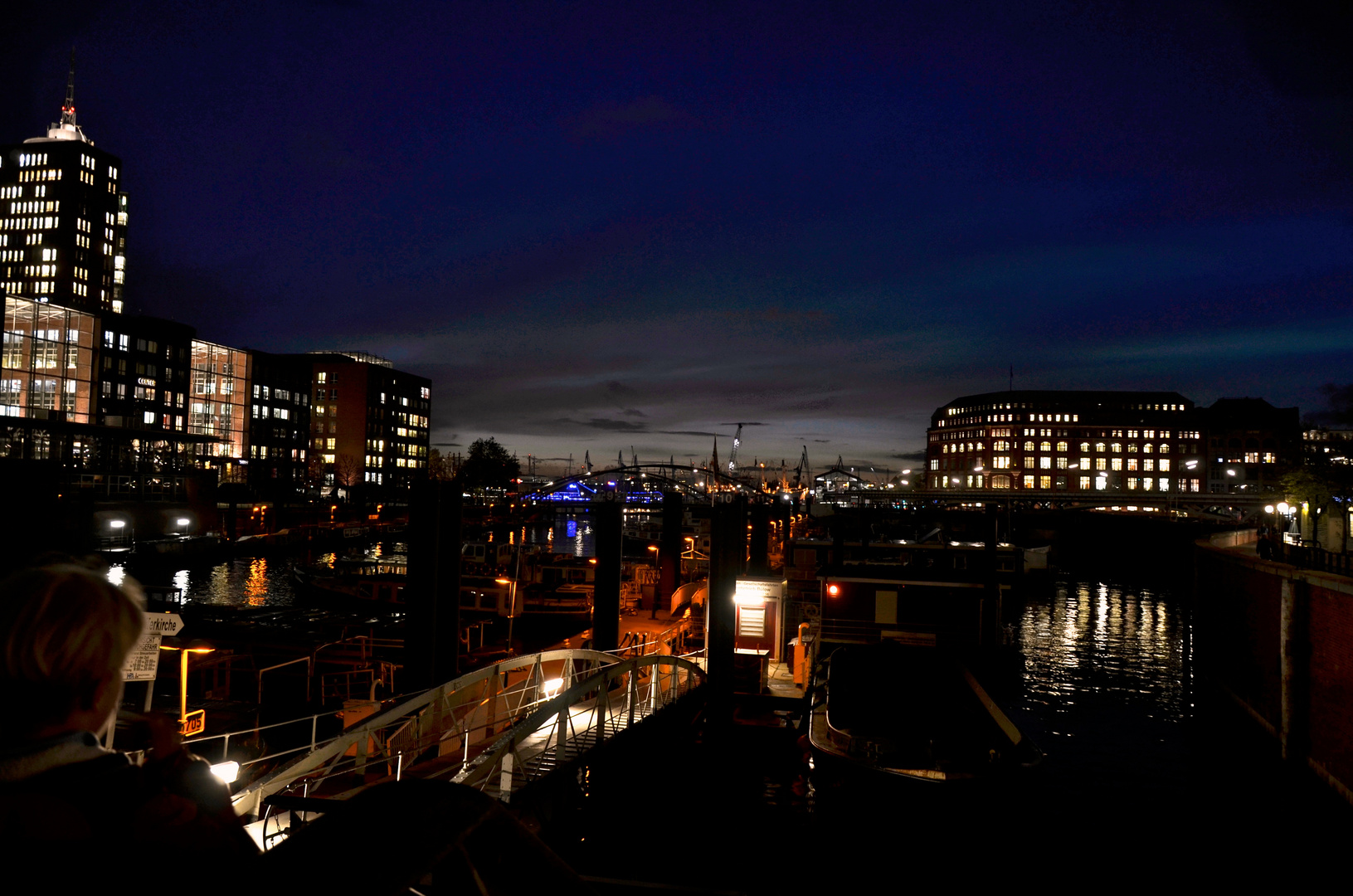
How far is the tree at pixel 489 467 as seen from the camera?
166000 mm

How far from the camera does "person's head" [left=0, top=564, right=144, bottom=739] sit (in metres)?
2.01

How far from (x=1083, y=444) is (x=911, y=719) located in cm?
16816

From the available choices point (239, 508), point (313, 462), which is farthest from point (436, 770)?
point (313, 462)

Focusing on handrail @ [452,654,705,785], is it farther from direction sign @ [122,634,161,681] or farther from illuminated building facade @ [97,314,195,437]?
illuminated building facade @ [97,314,195,437]

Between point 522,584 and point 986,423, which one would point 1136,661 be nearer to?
point 522,584

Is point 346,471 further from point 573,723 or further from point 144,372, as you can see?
point 573,723

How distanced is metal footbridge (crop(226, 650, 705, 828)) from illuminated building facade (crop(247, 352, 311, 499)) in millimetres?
101168

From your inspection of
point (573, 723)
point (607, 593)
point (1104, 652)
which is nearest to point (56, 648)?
point (573, 723)

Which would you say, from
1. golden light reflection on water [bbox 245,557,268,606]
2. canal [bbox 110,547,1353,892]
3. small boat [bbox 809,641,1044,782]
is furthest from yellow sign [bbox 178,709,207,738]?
golden light reflection on water [bbox 245,557,268,606]

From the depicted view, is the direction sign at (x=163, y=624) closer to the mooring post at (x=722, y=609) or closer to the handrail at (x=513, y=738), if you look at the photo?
the handrail at (x=513, y=738)

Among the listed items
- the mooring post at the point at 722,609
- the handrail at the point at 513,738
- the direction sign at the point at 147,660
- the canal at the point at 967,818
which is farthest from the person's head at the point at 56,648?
the mooring post at the point at 722,609

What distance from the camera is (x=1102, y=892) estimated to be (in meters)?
17.7

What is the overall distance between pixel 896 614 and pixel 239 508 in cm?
8091

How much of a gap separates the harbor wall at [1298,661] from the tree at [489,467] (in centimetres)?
14084
